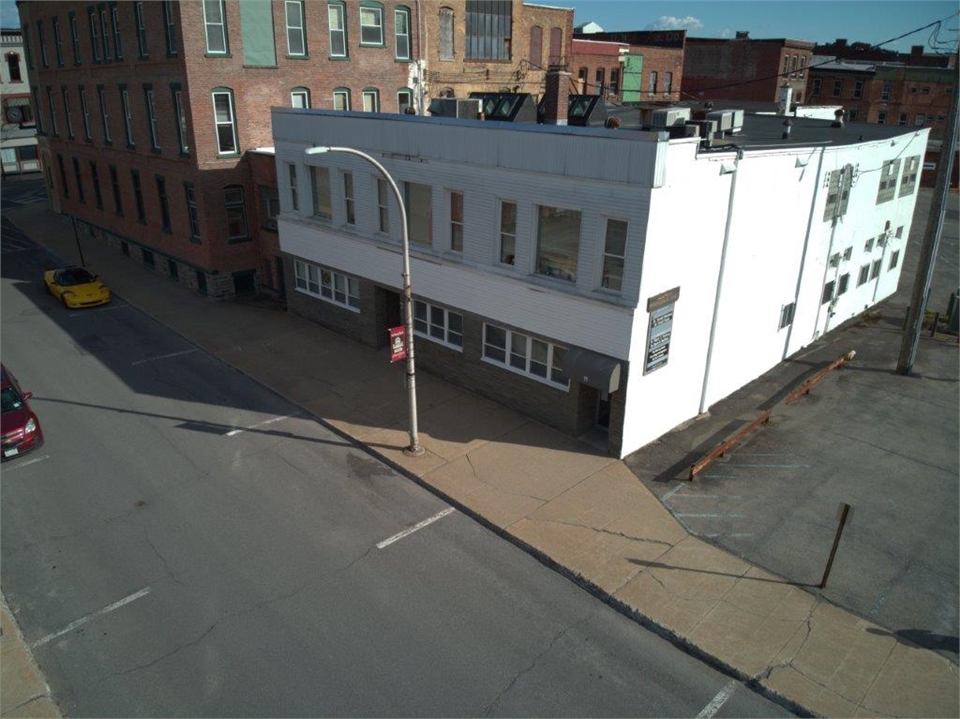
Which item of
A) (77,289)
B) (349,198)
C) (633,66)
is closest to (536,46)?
(633,66)

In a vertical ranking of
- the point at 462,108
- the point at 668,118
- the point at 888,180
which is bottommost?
the point at 888,180

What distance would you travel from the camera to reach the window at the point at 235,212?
28266mm

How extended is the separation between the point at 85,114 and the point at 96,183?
3.59 m

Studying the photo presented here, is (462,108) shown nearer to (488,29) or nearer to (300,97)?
(300,97)

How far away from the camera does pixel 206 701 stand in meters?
10.1

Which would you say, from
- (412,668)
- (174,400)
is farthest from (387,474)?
(174,400)

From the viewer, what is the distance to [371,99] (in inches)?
1300

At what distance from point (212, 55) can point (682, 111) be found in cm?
1866

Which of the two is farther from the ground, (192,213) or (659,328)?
(192,213)

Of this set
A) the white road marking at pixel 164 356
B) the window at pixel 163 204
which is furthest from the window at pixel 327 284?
the window at pixel 163 204

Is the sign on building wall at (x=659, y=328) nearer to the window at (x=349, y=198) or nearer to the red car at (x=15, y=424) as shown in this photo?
the window at (x=349, y=198)

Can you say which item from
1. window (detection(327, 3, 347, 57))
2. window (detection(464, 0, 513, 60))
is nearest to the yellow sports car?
window (detection(327, 3, 347, 57))

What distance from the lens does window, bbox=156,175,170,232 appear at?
1196 inches

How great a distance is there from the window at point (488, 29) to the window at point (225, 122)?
15.8 metres
